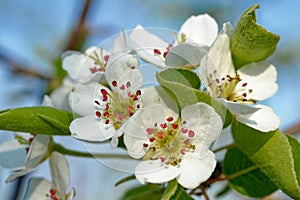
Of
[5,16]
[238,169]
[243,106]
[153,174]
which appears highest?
[243,106]

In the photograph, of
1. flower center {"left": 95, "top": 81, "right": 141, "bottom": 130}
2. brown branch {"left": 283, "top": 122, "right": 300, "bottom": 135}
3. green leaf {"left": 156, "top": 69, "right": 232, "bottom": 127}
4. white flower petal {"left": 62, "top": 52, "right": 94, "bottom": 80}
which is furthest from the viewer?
brown branch {"left": 283, "top": 122, "right": 300, "bottom": 135}

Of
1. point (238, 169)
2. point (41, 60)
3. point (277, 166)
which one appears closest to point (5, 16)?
point (41, 60)

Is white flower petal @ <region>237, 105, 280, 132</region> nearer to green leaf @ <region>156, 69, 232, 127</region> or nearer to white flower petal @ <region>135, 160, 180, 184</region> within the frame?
green leaf @ <region>156, 69, 232, 127</region>

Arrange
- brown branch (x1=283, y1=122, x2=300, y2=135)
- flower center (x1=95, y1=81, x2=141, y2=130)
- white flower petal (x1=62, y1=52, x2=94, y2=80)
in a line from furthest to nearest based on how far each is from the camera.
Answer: brown branch (x1=283, y1=122, x2=300, y2=135), white flower petal (x1=62, y1=52, x2=94, y2=80), flower center (x1=95, y1=81, x2=141, y2=130)

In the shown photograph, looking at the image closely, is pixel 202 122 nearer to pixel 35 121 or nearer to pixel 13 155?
pixel 35 121

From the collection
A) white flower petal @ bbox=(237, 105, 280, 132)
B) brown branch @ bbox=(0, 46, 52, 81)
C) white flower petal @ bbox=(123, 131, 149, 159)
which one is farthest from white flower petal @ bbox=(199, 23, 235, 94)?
brown branch @ bbox=(0, 46, 52, 81)

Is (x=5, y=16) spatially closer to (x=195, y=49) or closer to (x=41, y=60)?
(x=41, y=60)
